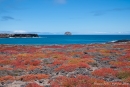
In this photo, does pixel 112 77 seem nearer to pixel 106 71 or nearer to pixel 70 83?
pixel 106 71

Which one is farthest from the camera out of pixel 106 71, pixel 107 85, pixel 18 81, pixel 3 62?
pixel 3 62

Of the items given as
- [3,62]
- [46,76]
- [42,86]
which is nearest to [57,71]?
[46,76]

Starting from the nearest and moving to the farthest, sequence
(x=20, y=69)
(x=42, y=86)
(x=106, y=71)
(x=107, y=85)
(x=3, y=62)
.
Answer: (x=107, y=85)
(x=42, y=86)
(x=106, y=71)
(x=20, y=69)
(x=3, y=62)

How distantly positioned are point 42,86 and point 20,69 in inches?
338

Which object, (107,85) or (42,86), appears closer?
(107,85)

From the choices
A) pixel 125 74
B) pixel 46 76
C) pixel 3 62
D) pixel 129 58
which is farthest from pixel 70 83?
pixel 129 58

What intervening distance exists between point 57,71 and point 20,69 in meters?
4.96

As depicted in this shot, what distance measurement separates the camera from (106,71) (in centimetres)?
1977

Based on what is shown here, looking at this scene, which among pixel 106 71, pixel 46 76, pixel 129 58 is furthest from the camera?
pixel 129 58

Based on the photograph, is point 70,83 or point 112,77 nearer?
point 70,83

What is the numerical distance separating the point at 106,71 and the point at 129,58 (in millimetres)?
11820

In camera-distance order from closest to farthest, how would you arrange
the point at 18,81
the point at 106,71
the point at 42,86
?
1. the point at 42,86
2. the point at 18,81
3. the point at 106,71

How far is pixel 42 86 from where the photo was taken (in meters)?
14.8

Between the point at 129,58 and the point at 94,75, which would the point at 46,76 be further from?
the point at 129,58
